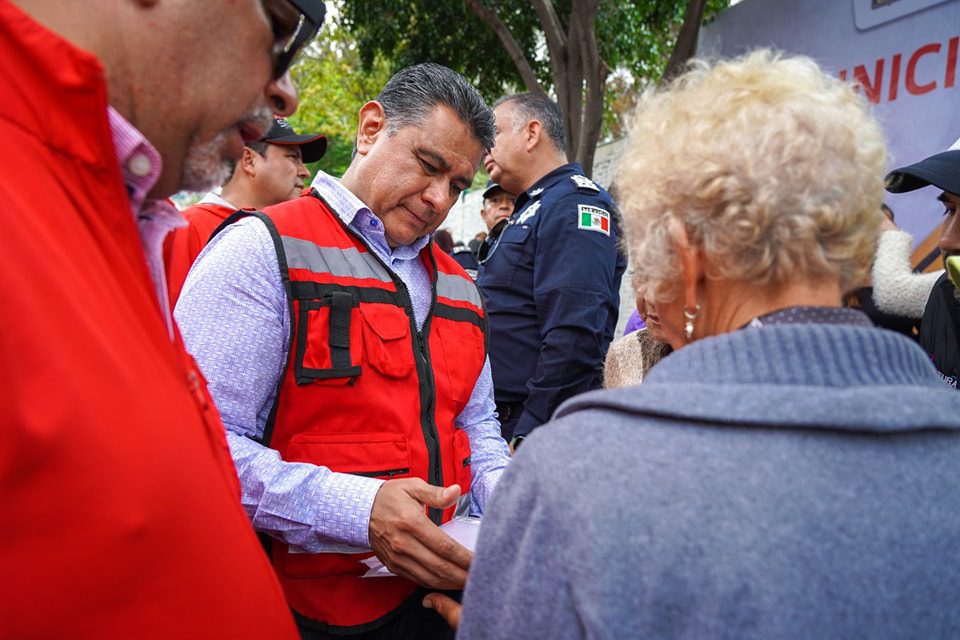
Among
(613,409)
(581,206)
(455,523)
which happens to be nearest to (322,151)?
(581,206)

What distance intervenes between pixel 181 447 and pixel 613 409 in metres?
0.57

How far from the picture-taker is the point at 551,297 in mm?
3260

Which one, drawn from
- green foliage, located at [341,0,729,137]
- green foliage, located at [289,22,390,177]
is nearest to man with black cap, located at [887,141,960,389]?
green foliage, located at [341,0,729,137]

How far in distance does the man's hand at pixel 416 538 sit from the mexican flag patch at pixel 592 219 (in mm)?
1926

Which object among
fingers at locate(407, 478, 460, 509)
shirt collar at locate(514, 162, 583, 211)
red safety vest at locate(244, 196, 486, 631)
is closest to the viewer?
fingers at locate(407, 478, 460, 509)

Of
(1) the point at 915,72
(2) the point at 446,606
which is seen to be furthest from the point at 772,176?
(1) the point at 915,72

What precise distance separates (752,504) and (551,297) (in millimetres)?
2365

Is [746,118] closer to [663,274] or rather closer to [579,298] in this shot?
[663,274]

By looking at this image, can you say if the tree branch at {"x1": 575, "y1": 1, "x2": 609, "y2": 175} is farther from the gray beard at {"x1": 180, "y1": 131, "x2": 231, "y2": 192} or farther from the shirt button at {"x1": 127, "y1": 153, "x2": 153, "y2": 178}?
the shirt button at {"x1": 127, "y1": 153, "x2": 153, "y2": 178}

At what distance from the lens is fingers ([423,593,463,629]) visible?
1.63m

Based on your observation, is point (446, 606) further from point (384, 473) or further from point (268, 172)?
point (268, 172)

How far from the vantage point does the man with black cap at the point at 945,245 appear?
2.66m

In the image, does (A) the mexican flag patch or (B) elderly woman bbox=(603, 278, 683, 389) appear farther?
(A) the mexican flag patch

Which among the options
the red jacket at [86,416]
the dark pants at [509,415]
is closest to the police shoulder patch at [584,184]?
the dark pants at [509,415]
